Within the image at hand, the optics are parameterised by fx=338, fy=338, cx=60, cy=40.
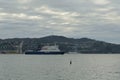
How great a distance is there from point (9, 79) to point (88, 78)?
1534 cm

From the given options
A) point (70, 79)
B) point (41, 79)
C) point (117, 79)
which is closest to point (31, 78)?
point (41, 79)

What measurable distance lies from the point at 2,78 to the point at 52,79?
9.54 meters

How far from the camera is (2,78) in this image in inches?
2525

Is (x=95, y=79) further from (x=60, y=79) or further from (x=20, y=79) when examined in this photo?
(x=20, y=79)

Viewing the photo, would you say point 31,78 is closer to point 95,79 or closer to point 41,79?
point 41,79

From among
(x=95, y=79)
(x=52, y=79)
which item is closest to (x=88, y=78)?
(x=95, y=79)

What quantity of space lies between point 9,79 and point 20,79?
6.67ft

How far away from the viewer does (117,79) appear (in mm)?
64625

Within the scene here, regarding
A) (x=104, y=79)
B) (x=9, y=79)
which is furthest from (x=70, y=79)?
(x=9, y=79)

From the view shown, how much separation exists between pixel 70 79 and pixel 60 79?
1.92 m

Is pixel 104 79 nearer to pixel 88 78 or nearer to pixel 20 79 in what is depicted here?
pixel 88 78

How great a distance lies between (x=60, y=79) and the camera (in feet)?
210

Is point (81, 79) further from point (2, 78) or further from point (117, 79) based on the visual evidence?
point (2, 78)

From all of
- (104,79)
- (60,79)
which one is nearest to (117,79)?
(104,79)
